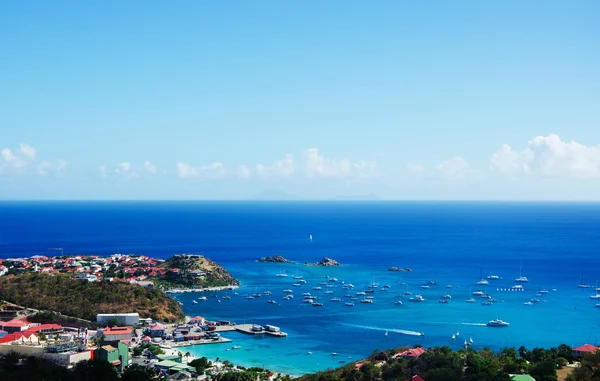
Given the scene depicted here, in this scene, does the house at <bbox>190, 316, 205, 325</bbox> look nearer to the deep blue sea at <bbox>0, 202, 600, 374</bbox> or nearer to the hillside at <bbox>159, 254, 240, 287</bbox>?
the deep blue sea at <bbox>0, 202, 600, 374</bbox>

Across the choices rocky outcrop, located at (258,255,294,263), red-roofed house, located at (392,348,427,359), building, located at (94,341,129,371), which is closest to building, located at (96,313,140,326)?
building, located at (94,341,129,371)

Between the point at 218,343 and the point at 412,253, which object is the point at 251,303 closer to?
the point at 218,343

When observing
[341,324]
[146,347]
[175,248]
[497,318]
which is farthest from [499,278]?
[175,248]

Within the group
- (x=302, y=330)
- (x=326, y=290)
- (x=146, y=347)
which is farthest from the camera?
(x=326, y=290)

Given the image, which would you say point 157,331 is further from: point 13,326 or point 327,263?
point 327,263

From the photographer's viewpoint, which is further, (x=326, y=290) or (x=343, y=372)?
(x=326, y=290)

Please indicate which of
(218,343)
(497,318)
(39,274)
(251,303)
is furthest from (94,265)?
(497,318)

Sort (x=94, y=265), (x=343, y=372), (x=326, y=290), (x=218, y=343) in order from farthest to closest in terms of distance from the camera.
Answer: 1. (x=94, y=265)
2. (x=326, y=290)
3. (x=218, y=343)
4. (x=343, y=372)
